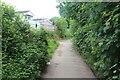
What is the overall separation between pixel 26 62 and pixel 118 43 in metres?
2.90

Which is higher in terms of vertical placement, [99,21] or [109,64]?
[99,21]

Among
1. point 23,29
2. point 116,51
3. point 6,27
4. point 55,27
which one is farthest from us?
point 55,27

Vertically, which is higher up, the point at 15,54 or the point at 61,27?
the point at 15,54

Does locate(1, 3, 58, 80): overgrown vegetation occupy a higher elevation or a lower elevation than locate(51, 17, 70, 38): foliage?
higher

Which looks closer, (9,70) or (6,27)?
(9,70)

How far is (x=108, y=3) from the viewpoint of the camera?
4.44m

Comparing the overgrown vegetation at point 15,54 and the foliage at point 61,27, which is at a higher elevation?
the overgrown vegetation at point 15,54

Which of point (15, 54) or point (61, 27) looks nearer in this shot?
point (15, 54)

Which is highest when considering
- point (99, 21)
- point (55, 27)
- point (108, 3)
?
point (108, 3)

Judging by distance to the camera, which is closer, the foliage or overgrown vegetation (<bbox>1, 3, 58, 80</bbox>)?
overgrown vegetation (<bbox>1, 3, 58, 80</bbox>)

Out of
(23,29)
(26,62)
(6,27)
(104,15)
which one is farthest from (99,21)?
(23,29)

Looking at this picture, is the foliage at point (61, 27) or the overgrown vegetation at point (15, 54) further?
the foliage at point (61, 27)

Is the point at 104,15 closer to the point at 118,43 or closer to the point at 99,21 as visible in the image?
the point at 99,21

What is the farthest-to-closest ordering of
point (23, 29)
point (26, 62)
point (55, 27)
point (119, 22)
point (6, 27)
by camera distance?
point (55, 27) < point (23, 29) < point (6, 27) < point (26, 62) < point (119, 22)
